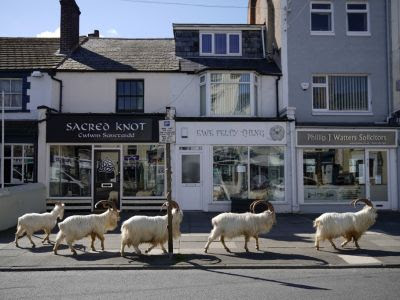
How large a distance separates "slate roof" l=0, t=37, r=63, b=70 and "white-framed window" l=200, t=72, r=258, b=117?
7.07 meters

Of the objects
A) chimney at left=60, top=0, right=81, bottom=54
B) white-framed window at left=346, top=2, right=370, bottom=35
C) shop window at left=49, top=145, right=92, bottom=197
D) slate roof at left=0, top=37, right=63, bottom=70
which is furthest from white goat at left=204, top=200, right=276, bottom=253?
chimney at left=60, top=0, right=81, bottom=54

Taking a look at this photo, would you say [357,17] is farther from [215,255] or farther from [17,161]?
[17,161]

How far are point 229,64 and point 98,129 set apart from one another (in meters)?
6.60

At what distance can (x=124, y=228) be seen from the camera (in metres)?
10.7

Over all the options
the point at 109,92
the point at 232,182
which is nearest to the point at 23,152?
the point at 109,92

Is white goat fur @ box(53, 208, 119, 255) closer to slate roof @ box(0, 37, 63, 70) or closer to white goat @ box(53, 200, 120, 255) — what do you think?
white goat @ box(53, 200, 120, 255)

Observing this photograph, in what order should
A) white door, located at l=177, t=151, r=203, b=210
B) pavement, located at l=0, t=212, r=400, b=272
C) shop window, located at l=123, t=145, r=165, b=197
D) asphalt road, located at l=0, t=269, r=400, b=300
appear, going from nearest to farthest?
asphalt road, located at l=0, t=269, r=400, b=300 < pavement, located at l=0, t=212, r=400, b=272 < white door, located at l=177, t=151, r=203, b=210 < shop window, located at l=123, t=145, r=165, b=197

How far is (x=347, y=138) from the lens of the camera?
19094 mm

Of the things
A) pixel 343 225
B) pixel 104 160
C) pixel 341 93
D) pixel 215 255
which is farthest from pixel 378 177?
pixel 104 160

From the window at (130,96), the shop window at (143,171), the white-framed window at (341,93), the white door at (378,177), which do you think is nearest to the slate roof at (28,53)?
the window at (130,96)

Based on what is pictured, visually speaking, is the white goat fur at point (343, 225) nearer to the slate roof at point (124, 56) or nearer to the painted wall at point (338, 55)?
the painted wall at point (338, 55)

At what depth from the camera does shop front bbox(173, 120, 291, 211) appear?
18844 millimetres

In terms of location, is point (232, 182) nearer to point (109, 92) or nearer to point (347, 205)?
point (347, 205)

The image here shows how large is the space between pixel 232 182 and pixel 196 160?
70.4 inches
